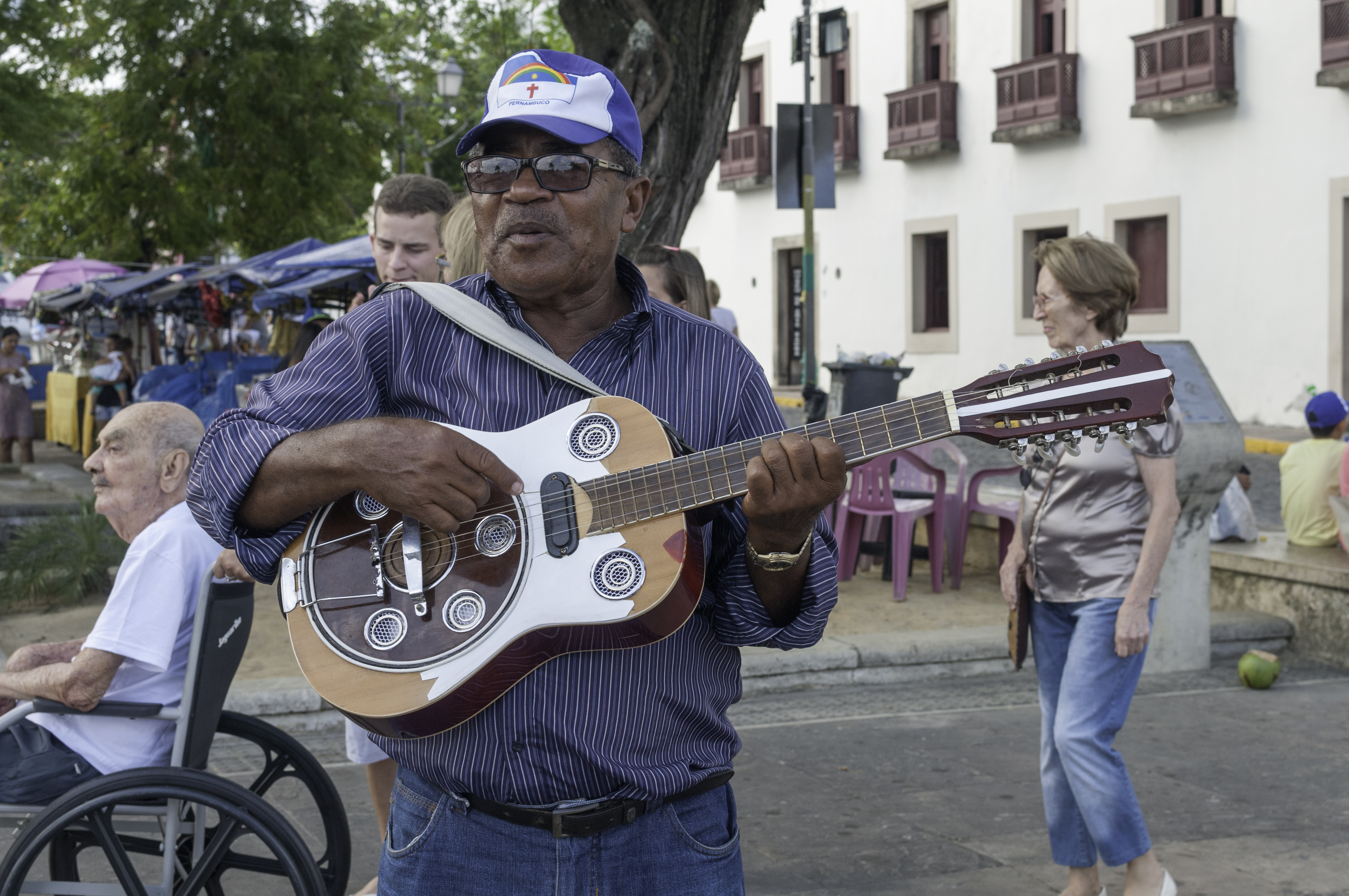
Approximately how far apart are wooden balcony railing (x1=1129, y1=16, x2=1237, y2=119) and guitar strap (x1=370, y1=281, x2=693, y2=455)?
1992 centimetres

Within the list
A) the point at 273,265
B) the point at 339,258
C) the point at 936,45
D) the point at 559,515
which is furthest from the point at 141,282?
the point at 559,515

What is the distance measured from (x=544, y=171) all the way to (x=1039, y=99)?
22291 millimetres

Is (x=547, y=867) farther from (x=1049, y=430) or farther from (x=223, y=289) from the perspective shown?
(x=223, y=289)

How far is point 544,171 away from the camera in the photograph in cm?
214

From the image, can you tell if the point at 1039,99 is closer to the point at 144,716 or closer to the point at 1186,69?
the point at 1186,69

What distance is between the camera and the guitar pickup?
2102 mm

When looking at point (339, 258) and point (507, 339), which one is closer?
point (507, 339)

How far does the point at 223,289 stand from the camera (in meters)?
16.2

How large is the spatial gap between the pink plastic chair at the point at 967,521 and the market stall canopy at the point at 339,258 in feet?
19.5

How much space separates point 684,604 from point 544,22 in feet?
92.3

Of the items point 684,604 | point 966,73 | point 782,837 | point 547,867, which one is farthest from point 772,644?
point 966,73

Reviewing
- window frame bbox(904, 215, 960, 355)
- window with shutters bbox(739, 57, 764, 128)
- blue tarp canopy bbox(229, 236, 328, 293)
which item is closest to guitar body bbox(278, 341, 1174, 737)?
blue tarp canopy bbox(229, 236, 328, 293)

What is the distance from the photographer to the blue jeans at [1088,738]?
4016 mm

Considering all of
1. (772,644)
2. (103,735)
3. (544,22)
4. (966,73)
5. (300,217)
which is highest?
(544,22)
